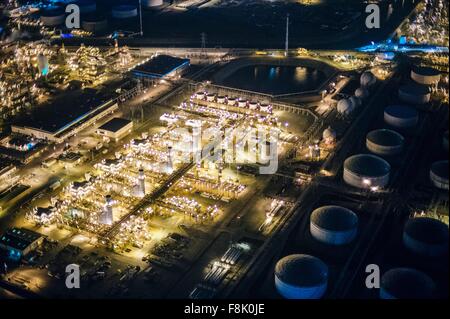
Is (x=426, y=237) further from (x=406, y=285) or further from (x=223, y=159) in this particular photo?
(x=223, y=159)

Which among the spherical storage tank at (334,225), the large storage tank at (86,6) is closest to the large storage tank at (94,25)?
the large storage tank at (86,6)

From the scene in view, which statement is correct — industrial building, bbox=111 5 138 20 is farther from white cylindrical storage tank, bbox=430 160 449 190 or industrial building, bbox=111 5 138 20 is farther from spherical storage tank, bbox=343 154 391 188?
white cylindrical storage tank, bbox=430 160 449 190

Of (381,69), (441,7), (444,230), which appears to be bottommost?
(444,230)

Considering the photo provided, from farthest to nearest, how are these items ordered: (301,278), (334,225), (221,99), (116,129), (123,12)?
(123,12), (221,99), (116,129), (334,225), (301,278)

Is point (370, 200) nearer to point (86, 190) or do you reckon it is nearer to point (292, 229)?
point (292, 229)

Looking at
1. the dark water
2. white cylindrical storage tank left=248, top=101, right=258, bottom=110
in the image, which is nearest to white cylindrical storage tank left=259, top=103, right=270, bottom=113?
white cylindrical storage tank left=248, top=101, right=258, bottom=110

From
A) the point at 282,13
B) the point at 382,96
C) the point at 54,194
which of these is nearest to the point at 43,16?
the point at 282,13

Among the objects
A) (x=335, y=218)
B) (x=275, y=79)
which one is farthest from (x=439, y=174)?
(x=275, y=79)
